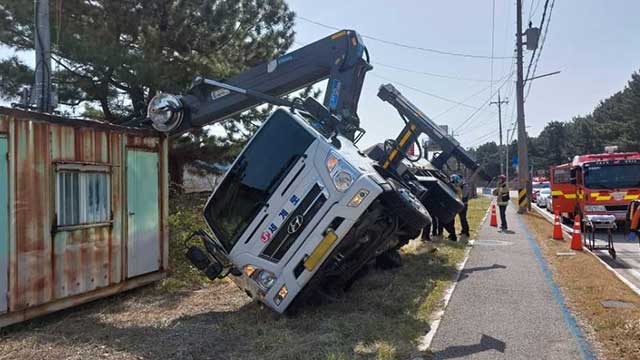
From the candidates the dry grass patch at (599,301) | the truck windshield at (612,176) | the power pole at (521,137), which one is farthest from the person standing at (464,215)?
the power pole at (521,137)

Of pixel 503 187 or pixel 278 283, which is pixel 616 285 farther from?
pixel 503 187

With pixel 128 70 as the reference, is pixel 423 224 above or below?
below

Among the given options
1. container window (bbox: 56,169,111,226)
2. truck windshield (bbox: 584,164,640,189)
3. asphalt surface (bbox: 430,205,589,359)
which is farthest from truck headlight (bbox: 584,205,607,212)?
container window (bbox: 56,169,111,226)

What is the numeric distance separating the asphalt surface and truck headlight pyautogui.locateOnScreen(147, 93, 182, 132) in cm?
460

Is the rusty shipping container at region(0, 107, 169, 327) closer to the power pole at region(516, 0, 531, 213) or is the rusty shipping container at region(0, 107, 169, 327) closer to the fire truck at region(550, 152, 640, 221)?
the fire truck at region(550, 152, 640, 221)

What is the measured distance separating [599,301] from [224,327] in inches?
182

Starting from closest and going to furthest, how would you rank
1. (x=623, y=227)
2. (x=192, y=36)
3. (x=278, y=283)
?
(x=278, y=283) → (x=192, y=36) → (x=623, y=227)

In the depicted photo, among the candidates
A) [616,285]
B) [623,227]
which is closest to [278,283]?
[616,285]

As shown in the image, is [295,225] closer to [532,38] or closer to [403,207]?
[403,207]

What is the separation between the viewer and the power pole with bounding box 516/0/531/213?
946 inches

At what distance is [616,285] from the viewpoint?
24.1ft

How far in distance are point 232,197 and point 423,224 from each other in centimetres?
242

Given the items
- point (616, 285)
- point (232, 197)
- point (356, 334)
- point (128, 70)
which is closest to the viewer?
point (356, 334)

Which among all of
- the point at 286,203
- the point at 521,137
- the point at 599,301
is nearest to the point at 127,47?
the point at 286,203
